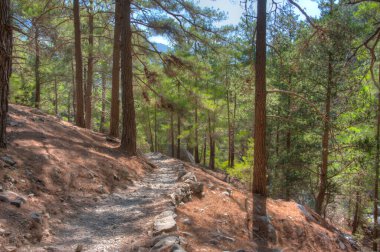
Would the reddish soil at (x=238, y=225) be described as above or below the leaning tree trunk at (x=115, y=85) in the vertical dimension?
below

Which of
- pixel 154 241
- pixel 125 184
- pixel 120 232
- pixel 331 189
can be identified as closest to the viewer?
pixel 154 241

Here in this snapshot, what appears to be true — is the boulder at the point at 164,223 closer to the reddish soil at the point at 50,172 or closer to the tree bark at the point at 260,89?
the reddish soil at the point at 50,172

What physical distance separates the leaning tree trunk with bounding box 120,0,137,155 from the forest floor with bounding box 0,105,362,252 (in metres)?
0.60

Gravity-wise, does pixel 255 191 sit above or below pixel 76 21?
below

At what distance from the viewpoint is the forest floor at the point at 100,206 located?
173 inches

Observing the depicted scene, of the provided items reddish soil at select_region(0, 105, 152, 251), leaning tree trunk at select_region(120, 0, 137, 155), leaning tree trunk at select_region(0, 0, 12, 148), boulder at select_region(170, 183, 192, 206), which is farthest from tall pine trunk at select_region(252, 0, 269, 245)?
leaning tree trunk at select_region(0, 0, 12, 148)

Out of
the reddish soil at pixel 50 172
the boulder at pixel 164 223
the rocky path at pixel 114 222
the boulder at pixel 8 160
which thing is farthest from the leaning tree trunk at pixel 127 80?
A: the boulder at pixel 164 223

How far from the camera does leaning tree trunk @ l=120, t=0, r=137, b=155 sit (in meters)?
9.60

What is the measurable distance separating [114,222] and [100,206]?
3.01 ft

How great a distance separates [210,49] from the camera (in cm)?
1054

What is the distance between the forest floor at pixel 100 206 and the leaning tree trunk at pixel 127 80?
0.60 metres

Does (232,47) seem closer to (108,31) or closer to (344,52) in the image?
(344,52)

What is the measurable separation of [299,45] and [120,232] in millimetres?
6568

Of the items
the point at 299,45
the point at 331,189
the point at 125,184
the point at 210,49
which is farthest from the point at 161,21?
the point at 331,189
